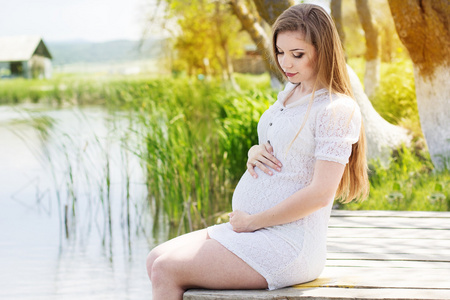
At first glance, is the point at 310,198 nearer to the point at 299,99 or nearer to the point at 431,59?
the point at 299,99

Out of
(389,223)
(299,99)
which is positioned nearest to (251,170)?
(299,99)

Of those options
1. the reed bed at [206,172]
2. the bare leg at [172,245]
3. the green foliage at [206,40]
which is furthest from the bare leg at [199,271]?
the green foliage at [206,40]

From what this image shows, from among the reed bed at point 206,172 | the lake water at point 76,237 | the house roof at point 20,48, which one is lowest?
the lake water at point 76,237

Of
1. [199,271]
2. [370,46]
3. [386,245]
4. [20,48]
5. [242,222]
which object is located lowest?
[386,245]

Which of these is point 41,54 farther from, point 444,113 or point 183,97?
point 444,113

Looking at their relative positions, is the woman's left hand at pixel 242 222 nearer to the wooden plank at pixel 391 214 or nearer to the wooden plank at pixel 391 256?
the wooden plank at pixel 391 256

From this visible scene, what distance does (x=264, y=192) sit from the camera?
180cm

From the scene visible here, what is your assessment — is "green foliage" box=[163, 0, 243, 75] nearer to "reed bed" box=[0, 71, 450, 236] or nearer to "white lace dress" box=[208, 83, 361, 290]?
"reed bed" box=[0, 71, 450, 236]

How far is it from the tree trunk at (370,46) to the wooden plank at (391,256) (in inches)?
252

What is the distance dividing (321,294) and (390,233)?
0.90 metres

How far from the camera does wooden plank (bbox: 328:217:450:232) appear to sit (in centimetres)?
262

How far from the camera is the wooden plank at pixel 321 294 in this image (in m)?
1.69

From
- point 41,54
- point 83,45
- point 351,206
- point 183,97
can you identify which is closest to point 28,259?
point 351,206

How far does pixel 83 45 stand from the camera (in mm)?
122188
